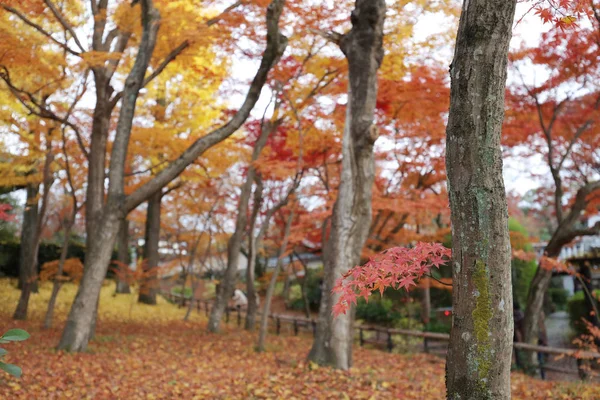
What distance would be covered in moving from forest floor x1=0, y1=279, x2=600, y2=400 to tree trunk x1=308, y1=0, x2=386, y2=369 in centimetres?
55

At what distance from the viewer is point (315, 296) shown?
21375mm

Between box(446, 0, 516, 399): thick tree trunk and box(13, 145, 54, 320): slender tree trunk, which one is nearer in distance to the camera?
box(446, 0, 516, 399): thick tree trunk

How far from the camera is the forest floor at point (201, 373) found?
5730 mm

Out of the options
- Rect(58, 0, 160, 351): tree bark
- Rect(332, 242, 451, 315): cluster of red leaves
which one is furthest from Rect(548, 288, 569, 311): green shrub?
Rect(332, 242, 451, 315): cluster of red leaves

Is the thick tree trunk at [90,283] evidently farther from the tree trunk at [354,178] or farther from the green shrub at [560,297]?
the green shrub at [560,297]

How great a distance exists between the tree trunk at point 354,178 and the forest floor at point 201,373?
21.5 inches

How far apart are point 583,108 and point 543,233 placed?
1049 inches

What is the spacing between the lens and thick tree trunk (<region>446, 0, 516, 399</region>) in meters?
2.59

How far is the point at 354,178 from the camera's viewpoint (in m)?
7.45

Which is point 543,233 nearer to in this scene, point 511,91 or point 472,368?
point 511,91

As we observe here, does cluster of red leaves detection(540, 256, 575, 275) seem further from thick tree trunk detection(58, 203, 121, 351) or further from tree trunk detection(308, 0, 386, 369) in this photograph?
thick tree trunk detection(58, 203, 121, 351)

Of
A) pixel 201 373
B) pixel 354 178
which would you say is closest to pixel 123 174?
pixel 201 373

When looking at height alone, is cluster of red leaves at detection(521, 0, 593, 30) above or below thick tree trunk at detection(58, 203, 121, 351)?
above

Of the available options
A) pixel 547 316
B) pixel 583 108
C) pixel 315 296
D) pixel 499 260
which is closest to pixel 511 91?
pixel 583 108
